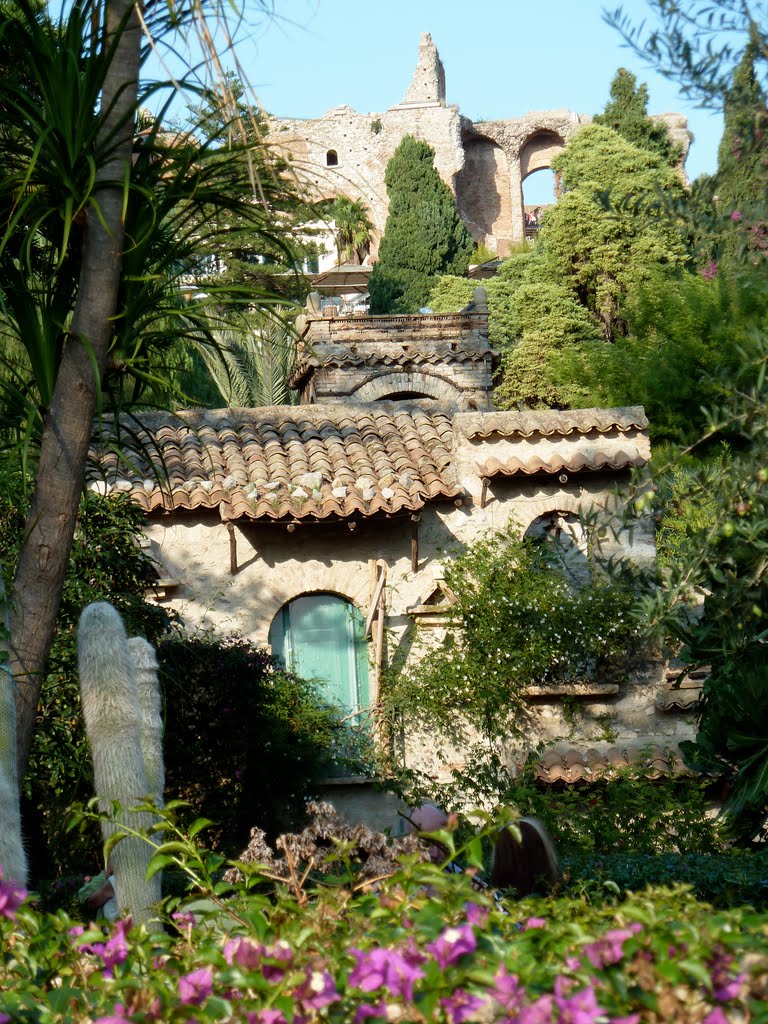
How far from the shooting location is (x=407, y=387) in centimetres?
2381

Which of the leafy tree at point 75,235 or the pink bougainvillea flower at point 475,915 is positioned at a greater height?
the leafy tree at point 75,235

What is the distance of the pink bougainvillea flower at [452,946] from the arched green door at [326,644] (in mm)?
→ 10586

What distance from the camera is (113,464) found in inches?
498

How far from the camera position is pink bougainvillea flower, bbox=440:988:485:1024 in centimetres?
216

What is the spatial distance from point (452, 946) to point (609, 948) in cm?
28

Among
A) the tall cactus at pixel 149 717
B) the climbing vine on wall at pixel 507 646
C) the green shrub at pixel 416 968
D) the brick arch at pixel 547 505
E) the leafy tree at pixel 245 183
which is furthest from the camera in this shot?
the brick arch at pixel 547 505

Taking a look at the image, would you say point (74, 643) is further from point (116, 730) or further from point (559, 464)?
point (559, 464)

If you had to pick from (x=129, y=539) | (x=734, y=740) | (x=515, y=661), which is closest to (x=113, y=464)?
(x=129, y=539)

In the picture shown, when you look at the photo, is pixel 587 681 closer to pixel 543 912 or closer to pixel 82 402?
pixel 82 402

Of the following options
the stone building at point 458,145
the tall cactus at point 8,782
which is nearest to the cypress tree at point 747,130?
the tall cactus at point 8,782

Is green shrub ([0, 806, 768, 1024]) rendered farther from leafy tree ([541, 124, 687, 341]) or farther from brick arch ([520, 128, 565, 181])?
brick arch ([520, 128, 565, 181])

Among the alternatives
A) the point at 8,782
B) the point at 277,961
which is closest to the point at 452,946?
the point at 277,961

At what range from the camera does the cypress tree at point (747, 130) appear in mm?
4434

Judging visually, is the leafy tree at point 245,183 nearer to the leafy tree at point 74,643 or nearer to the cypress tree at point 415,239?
the leafy tree at point 74,643
